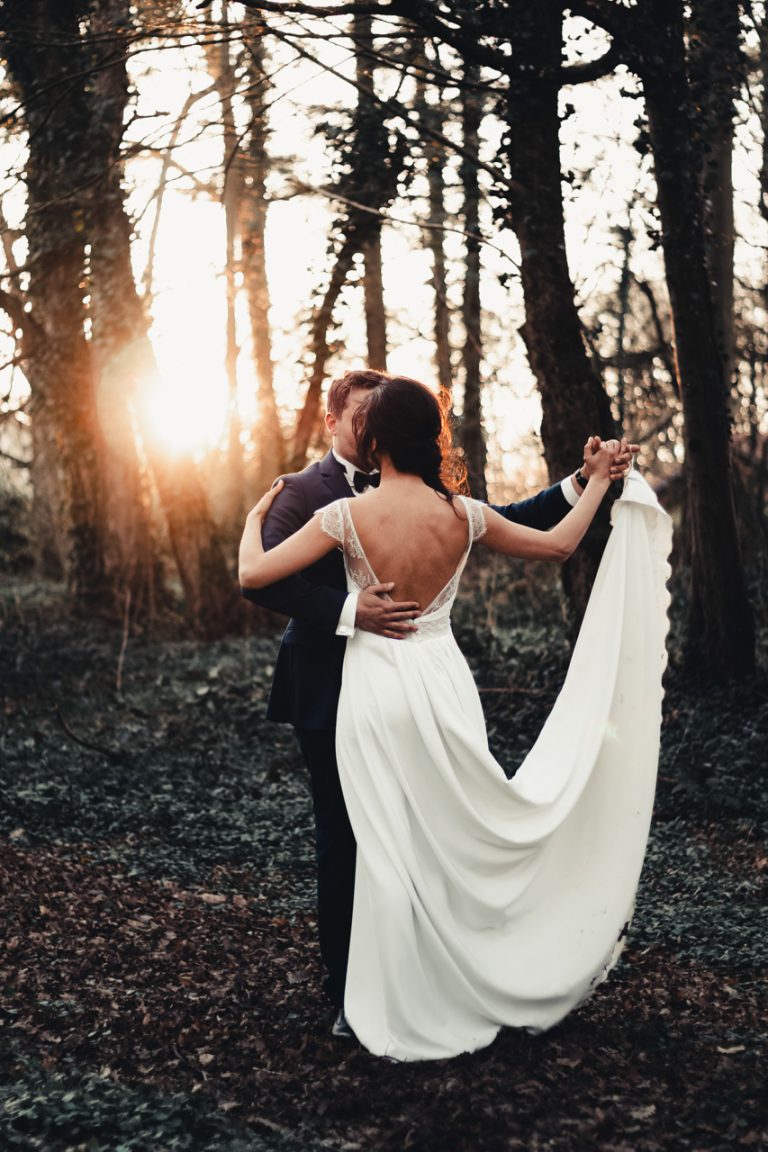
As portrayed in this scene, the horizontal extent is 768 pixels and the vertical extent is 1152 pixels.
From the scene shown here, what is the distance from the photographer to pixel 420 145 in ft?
31.5

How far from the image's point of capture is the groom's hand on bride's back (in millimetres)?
3801

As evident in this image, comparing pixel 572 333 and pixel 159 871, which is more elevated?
pixel 572 333

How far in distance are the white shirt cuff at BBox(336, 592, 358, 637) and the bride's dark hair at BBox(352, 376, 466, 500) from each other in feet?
1.66

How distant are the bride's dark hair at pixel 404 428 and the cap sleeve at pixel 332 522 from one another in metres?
0.25

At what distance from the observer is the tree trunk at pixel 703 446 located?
8.31 m

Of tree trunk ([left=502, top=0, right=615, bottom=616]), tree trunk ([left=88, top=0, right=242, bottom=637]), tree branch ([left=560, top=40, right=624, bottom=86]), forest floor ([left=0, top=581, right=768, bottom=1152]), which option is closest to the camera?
forest floor ([left=0, top=581, right=768, bottom=1152])

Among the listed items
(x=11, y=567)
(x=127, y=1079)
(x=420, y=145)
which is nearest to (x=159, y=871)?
(x=127, y=1079)

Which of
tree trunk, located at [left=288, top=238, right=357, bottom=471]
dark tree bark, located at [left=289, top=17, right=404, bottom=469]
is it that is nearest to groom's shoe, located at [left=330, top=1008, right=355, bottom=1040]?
dark tree bark, located at [left=289, top=17, right=404, bottom=469]

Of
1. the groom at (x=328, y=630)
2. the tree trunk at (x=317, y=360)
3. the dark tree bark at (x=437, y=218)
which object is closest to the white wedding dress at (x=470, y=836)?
the groom at (x=328, y=630)

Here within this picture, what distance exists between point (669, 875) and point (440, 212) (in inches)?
385

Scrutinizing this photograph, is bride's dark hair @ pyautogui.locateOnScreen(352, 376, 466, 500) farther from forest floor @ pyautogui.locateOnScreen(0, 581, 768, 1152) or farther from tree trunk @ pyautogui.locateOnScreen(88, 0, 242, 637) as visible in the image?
tree trunk @ pyautogui.locateOnScreen(88, 0, 242, 637)

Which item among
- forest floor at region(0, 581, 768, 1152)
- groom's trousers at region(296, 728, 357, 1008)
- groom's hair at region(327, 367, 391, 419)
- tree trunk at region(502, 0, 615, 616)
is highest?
tree trunk at region(502, 0, 615, 616)

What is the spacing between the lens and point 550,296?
7.49m

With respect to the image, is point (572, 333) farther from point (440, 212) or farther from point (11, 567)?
point (11, 567)
